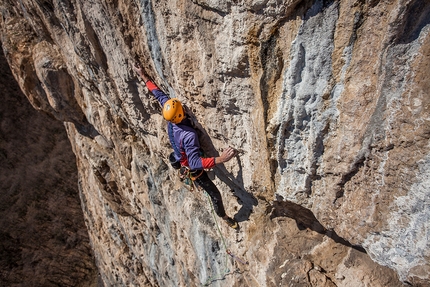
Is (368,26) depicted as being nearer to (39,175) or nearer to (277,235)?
(277,235)

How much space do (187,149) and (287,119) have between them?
132cm

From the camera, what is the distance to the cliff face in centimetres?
190

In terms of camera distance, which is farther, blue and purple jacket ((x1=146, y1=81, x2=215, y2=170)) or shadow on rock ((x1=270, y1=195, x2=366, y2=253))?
blue and purple jacket ((x1=146, y1=81, x2=215, y2=170))

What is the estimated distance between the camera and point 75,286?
37.1ft

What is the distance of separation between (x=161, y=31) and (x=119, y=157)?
347 centimetres

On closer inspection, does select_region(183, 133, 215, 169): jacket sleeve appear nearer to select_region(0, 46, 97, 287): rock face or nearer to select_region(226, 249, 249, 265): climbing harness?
select_region(226, 249, 249, 265): climbing harness

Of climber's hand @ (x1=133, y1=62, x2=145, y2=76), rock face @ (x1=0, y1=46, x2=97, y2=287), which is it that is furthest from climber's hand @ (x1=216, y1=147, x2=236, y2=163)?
rock face @ (x1=0, y1=46, x2=97, y2=287)

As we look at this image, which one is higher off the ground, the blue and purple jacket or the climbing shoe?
the blue and purple jacket

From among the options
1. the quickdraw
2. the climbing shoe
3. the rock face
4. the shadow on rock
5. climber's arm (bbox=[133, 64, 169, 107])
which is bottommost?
the rock face

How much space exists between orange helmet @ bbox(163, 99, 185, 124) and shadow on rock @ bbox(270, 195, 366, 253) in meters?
Result: 1.31

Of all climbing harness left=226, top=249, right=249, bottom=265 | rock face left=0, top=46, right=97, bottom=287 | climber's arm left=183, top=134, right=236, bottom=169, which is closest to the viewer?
climber's arm left=183, top=134, right=236, bottom=169

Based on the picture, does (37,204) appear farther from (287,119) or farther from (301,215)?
(287,119)

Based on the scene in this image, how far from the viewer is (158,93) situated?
3.56 m

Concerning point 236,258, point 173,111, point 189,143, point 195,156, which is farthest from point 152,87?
point 236,258
